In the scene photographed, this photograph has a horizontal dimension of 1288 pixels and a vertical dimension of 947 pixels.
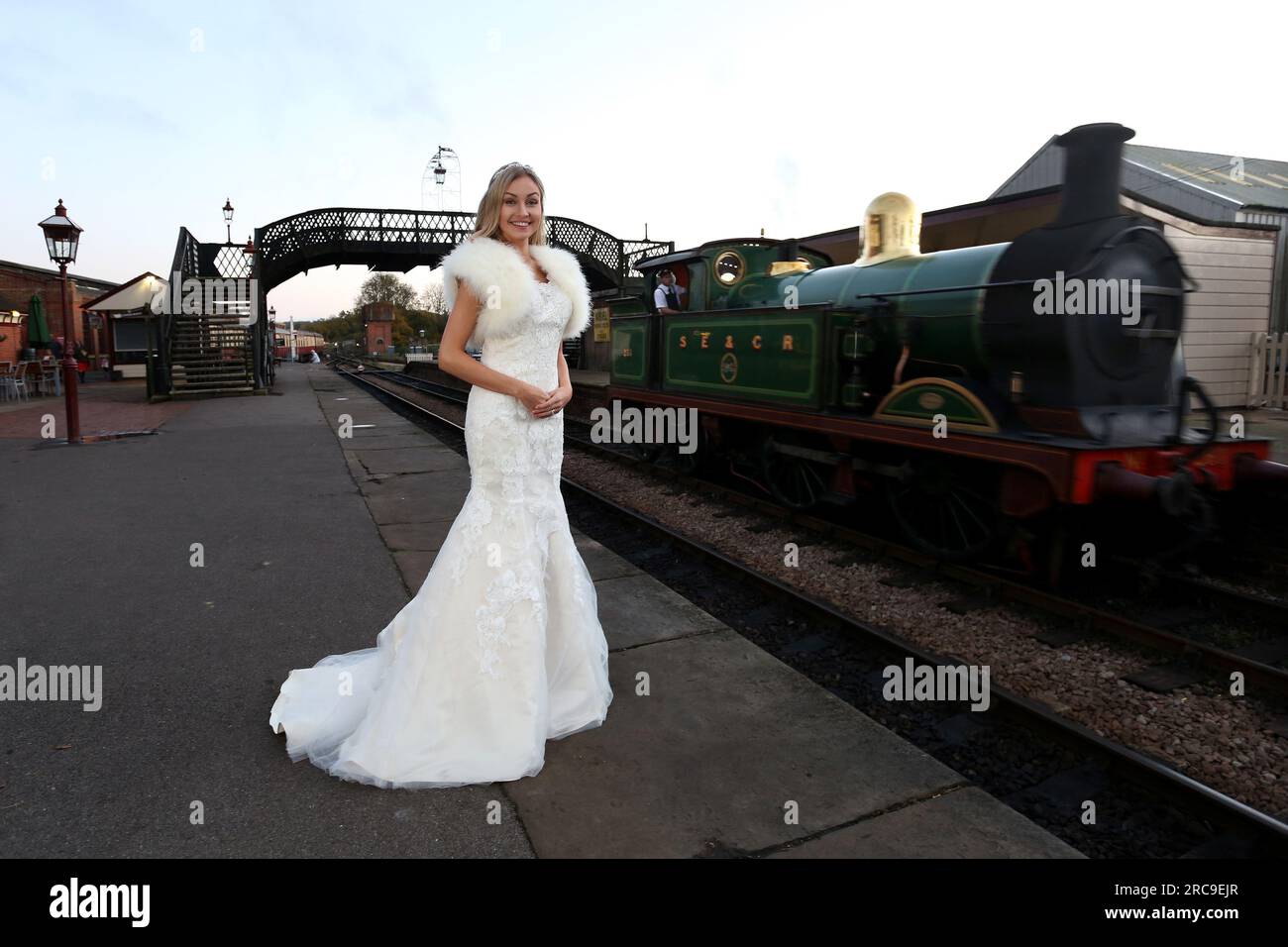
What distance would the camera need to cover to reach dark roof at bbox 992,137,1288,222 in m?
15.1

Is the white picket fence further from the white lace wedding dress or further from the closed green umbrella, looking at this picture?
the closed green umbrella

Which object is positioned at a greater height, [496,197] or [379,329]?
[379,329]

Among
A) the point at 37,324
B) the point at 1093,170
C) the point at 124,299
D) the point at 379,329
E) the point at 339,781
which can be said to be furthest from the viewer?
the point at 379,329

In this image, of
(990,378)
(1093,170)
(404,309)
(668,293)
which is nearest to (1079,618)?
(990,378)

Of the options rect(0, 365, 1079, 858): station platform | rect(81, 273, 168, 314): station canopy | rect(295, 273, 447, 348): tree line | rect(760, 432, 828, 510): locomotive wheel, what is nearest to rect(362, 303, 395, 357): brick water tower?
rect(295, 273, 447, 348): tree line

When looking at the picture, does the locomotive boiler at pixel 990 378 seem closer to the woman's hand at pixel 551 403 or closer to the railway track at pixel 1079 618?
the railway track at pixel 1079 618

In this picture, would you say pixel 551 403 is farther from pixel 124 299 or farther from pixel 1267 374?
pixel 124 299

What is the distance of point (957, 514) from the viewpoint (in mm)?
5645

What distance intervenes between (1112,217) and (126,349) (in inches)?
1315

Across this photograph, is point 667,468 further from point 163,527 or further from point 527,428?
point 527,428

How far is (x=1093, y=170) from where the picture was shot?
4.73m

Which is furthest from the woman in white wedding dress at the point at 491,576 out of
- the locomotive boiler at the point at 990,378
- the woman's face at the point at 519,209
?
the locomotive boiler at the point at 990,378

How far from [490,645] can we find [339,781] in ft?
2.19

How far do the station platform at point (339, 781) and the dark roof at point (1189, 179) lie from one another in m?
15.6
